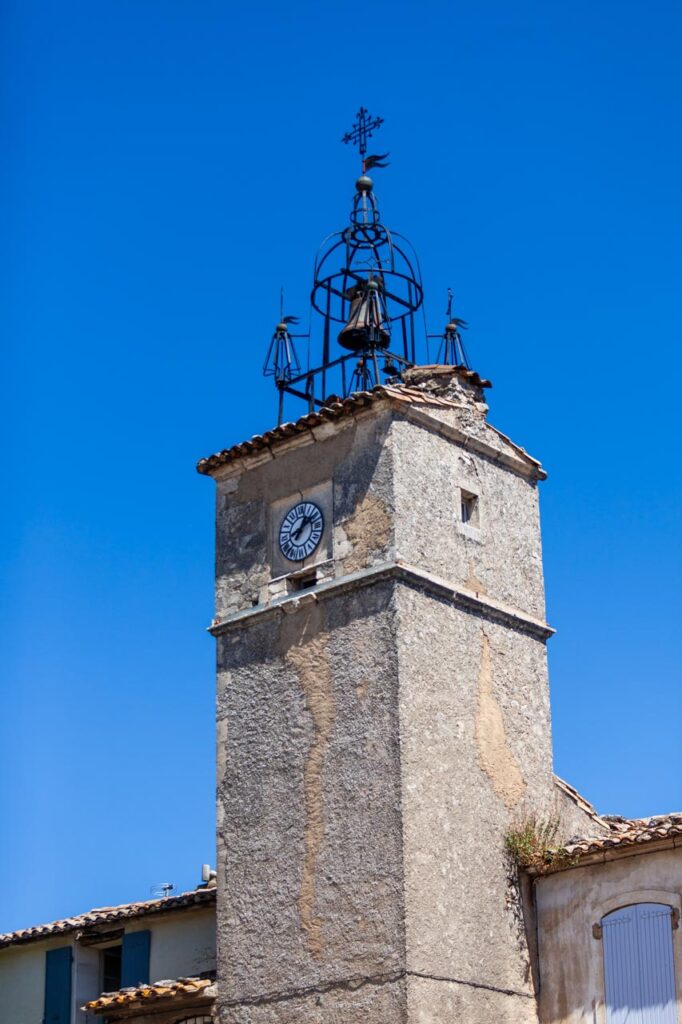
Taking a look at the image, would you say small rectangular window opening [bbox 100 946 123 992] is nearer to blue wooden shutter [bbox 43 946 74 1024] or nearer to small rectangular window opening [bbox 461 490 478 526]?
blue wooden shutter [bbox 43 946 74 1024]

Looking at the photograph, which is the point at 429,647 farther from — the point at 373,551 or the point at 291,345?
the point at 291,345

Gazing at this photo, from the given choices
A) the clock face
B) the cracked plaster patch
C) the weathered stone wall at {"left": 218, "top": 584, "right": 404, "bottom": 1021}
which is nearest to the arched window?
the cracked plaster patch

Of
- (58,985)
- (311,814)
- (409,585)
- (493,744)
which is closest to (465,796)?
(493,744)

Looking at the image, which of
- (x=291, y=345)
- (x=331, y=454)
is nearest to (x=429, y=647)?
(x=331, y=454)

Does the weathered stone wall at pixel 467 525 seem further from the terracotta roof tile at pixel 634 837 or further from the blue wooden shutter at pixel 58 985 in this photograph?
the blue wooden shutter at pixel 58 985

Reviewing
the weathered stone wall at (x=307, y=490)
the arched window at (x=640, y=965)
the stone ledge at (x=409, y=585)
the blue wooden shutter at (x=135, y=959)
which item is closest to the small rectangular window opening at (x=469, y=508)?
the stone ledge at (x=409, y=585)

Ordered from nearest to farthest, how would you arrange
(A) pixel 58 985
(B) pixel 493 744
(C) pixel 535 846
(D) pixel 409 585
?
(D) pixel 409 585
(C) pixel 535 846
(B) pixel 493 744
(A) pixel 58 985

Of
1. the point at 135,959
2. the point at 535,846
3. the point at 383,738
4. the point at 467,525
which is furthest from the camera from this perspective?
the point at 135,959

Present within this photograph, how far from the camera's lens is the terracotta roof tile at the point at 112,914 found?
2548 centimetres

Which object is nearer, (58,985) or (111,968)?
(58,985)

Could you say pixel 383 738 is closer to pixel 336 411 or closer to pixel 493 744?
pixel 493 744

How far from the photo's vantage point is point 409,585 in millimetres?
22359

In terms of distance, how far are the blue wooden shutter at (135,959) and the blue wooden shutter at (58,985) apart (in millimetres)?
1206

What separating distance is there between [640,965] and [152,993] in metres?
6.48
